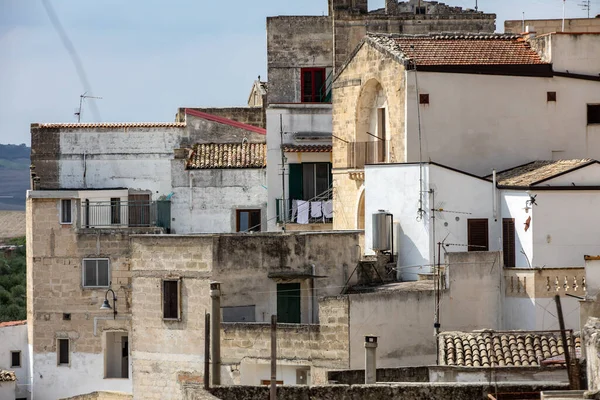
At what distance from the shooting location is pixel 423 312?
40.5 m

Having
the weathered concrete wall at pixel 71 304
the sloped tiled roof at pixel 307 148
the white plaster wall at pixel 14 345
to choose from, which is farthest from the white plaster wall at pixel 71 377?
the sloped tiled roof at pixel 307 148

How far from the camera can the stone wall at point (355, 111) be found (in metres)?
46.5

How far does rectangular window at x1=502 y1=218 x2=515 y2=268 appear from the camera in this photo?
138ft

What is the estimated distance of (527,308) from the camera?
41.2 m

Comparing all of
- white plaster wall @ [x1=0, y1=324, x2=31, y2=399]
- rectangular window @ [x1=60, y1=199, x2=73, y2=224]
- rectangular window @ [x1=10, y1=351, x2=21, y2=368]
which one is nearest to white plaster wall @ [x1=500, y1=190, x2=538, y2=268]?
rectangular window @ [x1=60, y1=199, x2=73, y2=224]

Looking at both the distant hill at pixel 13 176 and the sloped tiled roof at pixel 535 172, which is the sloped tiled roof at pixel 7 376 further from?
the distant hill at pixel 13 176

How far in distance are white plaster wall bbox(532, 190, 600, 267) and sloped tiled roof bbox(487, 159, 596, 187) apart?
643mm

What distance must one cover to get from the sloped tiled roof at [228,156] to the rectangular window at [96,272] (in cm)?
467

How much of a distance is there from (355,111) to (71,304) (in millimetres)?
10394

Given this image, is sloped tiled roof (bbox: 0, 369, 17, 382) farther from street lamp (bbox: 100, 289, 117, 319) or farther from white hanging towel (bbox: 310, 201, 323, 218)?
white hanging towel (bbox: 310, 201, 323, 218)

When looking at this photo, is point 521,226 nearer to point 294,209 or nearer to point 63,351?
point 294,209

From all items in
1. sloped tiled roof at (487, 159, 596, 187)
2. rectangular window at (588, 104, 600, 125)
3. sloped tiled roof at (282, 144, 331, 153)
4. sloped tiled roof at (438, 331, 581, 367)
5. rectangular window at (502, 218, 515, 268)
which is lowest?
sloped tiled roof at (438, 331, 581, 367)

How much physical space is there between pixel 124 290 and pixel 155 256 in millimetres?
9789

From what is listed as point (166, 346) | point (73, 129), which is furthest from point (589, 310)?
point (73, 129)
